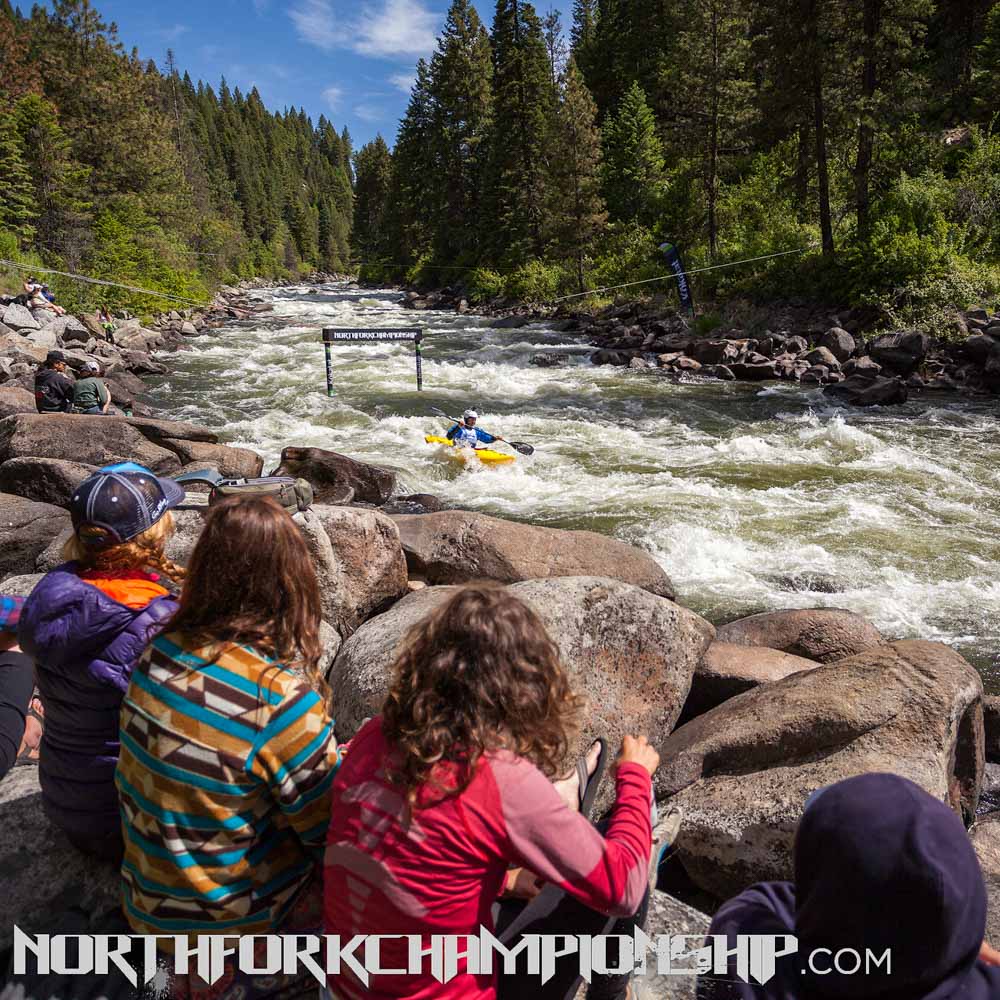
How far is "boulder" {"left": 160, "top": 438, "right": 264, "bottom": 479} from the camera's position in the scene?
9.73 meters

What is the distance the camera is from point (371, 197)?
78312mm

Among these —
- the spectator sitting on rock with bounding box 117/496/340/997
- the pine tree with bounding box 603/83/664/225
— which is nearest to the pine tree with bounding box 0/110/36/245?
the pine tree with bounding box 603/83/664/225

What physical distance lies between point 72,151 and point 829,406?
37212 millimetres

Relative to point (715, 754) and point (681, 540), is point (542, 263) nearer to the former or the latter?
point (681, 540)

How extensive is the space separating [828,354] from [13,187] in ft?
92.4

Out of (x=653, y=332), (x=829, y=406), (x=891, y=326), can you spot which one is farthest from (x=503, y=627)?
(x=653, y=332)

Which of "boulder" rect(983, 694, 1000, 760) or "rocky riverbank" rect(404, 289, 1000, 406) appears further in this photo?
"rocky riverbank" rect(404, 289, 1000, 406)

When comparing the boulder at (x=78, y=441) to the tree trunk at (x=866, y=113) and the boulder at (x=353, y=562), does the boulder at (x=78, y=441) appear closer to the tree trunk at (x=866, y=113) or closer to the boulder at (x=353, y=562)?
the boulder at (x=353, y=562)

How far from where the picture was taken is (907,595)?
23.1ft

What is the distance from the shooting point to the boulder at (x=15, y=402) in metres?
11.7

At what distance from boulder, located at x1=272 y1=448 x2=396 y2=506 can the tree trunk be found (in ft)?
57.3

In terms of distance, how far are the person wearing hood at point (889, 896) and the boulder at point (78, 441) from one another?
945cm

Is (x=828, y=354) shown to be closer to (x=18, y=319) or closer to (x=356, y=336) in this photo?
(x=356, y=336)

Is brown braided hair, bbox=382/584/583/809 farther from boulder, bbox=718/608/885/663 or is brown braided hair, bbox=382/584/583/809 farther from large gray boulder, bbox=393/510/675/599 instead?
large gray boulder, bbox=393/510/675/599
